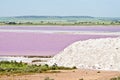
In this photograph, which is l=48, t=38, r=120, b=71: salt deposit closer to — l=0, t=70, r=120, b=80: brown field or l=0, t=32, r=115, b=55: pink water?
l=0, t=70, r=120, b=80: brown field

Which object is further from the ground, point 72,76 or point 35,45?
point 35,45

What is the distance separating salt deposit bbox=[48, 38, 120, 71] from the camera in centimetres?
2481

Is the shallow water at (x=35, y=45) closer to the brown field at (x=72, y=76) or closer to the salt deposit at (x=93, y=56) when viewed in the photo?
the salt deposit at (x=93, y=56)

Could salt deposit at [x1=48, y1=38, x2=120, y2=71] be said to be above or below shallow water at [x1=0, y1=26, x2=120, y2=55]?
below

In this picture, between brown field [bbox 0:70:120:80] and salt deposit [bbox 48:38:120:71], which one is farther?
salt deposit [bbox 48:38:120:71]

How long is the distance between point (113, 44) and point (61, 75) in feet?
22.8

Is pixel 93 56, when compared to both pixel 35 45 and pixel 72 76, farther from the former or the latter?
pixel 35 45

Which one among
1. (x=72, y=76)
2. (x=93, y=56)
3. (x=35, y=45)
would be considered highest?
(x=35, y=45)

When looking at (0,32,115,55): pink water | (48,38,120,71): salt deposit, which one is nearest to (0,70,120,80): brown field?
(48,38,120,71): salt deposit

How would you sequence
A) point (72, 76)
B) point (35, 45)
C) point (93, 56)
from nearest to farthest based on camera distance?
point (72, 76)
point (93, 56)
point (35, 45)

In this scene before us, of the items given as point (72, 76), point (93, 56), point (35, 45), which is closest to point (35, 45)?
point (35, 45)

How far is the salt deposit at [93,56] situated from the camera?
81.4 feet

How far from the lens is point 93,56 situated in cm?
2605

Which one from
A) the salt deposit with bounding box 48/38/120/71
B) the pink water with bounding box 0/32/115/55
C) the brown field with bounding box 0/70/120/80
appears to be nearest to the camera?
the brown field with bounding box 0/70/120/80
